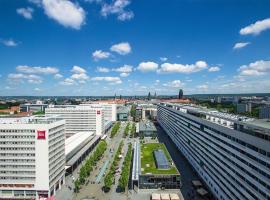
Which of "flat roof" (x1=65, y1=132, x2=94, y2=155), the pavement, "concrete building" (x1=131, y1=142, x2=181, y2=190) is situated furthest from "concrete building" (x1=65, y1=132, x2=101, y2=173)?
"concrete building" (x1=131, y1=142, x2=181, y2=190)

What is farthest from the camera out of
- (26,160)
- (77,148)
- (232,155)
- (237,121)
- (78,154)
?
(77,148)

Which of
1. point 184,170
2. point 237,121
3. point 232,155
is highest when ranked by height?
point 237,121

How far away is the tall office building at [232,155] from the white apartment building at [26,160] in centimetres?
4887

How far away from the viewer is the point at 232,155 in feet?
206

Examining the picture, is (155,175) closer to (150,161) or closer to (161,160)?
(161,160)

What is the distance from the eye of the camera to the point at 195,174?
4058 inches

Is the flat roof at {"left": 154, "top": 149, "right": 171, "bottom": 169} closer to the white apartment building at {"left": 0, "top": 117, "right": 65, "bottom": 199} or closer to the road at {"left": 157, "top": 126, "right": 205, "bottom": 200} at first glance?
the road at {"left": 157, "top": 126, "right": 205, "bottom": 200}

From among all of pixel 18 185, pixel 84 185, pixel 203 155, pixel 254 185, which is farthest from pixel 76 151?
pixel 254 185

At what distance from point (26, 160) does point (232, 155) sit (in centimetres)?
5903

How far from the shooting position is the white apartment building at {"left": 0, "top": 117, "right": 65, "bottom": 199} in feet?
268

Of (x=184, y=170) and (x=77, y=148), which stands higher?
(x=77, y=148)

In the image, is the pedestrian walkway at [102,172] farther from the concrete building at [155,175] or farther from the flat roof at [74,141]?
the flat roof at [74,141]

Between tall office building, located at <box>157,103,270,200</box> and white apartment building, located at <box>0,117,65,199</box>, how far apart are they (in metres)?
48.9

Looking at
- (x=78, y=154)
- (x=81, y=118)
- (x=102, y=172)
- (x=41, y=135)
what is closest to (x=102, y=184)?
(x=102, y=172)
